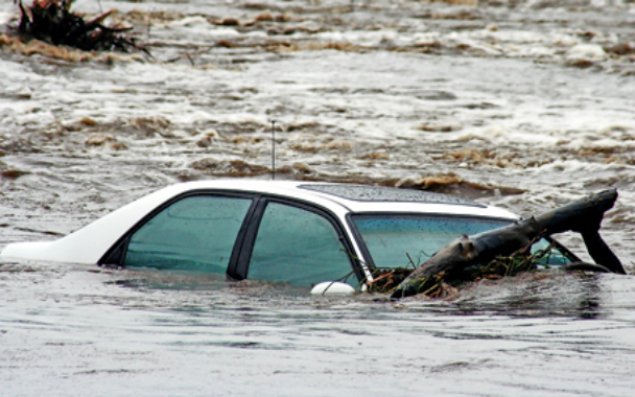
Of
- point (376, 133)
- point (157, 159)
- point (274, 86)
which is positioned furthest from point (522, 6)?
point (157, 159)

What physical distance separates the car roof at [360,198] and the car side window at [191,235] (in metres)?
0.12

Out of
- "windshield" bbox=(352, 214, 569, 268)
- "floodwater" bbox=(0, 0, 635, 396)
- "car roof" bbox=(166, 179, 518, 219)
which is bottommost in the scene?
"floodwater" bbox=(0, 0, 635, 396)

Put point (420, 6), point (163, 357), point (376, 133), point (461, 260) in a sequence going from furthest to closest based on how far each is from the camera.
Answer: point (420, 6) < point (376, 133) < point (461, 260) < point (163, 357)

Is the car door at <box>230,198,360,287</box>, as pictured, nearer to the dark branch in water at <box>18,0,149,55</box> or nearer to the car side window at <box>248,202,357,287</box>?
the car side window at <box>248,202,357,287</box>

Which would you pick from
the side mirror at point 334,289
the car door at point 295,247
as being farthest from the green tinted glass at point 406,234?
the side mirror at point 334,289

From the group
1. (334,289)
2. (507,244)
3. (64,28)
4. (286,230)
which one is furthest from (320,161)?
(334,289)

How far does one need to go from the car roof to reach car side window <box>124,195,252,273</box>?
0.12m

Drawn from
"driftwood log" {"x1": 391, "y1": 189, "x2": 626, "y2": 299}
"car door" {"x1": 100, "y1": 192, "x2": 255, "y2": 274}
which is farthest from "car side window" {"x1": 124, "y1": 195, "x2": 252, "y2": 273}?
"driftwood log" {"x1": 391, "y1": 189, "x2": 626, "y2": 299}

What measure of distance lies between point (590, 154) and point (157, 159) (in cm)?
517

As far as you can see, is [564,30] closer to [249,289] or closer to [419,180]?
[419,180]

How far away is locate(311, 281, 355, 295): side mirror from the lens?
708cm

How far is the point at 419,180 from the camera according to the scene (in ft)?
55.4

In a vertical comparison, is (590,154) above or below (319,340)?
below

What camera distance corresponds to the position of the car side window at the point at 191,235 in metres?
Answer: 7.76
